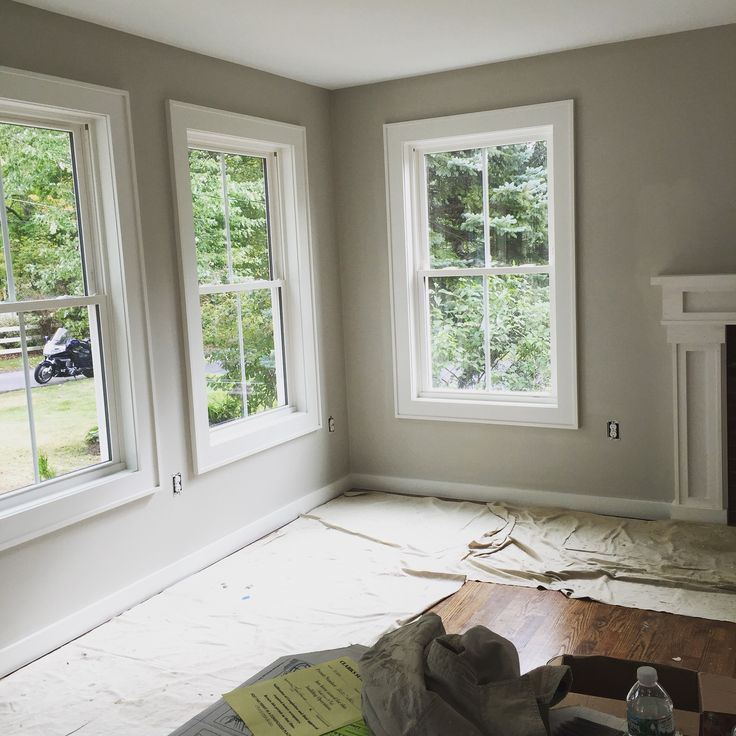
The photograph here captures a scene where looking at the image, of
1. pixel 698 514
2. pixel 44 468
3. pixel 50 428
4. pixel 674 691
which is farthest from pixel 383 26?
pixel 674 691

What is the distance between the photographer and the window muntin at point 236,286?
4086 millimetres

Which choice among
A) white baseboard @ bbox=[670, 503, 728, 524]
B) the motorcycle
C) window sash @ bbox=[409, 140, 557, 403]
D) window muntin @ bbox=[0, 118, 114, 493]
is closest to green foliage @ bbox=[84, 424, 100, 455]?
window muntin @ bbox=[0, 118, 114, 493]

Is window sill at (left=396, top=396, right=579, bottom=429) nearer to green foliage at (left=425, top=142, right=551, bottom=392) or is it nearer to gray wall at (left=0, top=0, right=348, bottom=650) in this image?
green foliage at (left=425, top=142, right=551, bottom=392)

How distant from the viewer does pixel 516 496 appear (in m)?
4.72

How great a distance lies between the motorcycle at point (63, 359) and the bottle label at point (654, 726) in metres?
2.70

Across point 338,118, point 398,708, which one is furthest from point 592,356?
point 398,708

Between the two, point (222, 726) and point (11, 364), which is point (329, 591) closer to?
point (11, 364)

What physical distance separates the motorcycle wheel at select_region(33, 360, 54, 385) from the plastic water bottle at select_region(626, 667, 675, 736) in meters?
2.67

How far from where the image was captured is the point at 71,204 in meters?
3.39

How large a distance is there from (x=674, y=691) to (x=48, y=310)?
106 inches

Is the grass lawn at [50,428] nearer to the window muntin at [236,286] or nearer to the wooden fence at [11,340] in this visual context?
the wooden fence at [11,340]

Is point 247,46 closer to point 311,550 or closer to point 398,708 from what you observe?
point 311,550

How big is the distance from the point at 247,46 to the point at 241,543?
8.04 feet

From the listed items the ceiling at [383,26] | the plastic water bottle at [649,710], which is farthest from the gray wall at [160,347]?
the plastic water bottle at [649,710]
